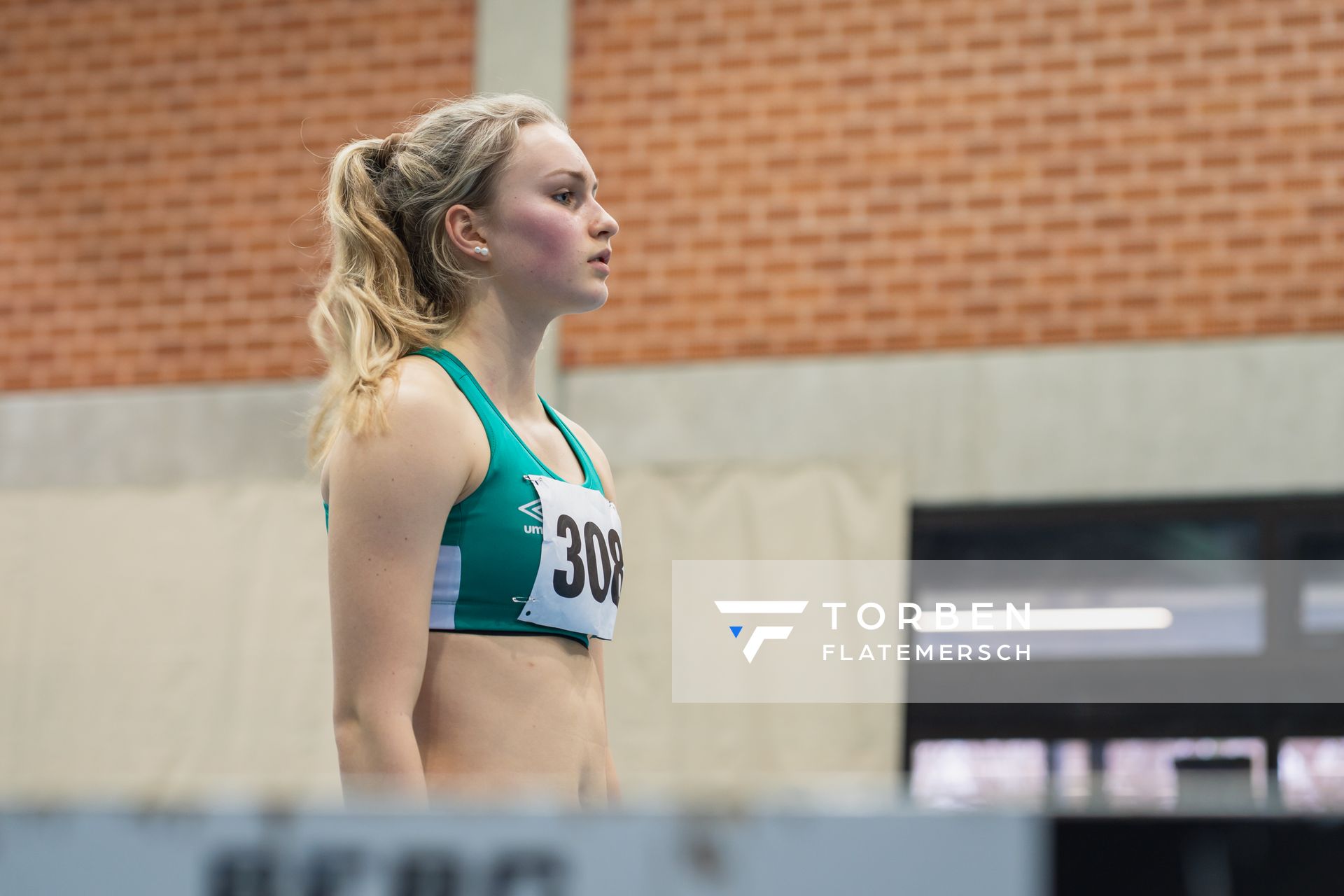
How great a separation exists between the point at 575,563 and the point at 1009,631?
→ 3.39m

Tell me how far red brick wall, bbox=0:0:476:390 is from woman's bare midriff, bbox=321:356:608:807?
3933 millimetres

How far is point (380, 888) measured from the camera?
51cm

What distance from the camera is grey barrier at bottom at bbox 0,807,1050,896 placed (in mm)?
495

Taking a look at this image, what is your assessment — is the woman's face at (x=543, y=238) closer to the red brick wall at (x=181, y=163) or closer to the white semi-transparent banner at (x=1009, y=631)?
the white semi-transparent banner at (x=1009, y=631)

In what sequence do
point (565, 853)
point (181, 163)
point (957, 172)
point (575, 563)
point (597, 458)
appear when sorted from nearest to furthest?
point (565, 853), point (575, 563), point (597, 458), point (957, 172), point (181, 163)

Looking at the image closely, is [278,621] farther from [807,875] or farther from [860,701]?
[807,875]

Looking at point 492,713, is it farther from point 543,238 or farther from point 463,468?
point 543,238

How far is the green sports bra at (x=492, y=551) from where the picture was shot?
1415 millimetres

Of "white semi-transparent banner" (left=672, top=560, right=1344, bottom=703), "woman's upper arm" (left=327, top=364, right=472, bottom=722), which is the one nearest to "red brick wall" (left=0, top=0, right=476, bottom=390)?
"white semi-transparent banner" (left=672, top=560, right=1344, bottom=703)

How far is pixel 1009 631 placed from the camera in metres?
4.63

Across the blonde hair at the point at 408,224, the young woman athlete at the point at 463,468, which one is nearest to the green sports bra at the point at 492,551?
the young woman athlete at the point at 463,468

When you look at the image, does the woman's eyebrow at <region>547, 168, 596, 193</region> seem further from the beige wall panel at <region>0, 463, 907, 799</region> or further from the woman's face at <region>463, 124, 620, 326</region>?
the beige wall panel at <region>0, 463, 907, 799</region>

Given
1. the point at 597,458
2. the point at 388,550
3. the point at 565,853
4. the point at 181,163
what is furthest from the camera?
the point at 181,163

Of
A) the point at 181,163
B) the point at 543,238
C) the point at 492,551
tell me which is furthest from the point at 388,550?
the point at 181,163
